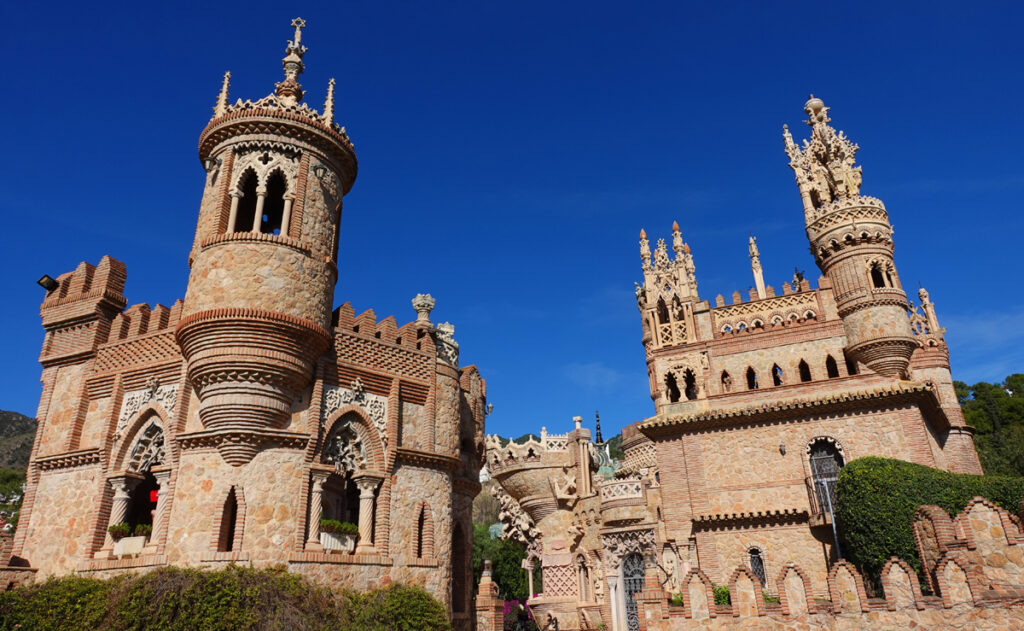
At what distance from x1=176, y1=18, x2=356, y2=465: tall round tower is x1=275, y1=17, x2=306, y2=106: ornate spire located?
0.09 ft

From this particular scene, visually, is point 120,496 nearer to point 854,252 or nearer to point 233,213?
point 233,213

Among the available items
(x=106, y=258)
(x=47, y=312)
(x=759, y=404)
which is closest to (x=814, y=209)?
(x=759, y=404)

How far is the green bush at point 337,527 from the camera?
556 inches

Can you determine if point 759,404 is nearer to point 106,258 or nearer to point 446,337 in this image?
point 446,337

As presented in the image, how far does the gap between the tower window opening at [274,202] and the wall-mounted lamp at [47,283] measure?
5.58m

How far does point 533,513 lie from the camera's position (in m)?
27.0

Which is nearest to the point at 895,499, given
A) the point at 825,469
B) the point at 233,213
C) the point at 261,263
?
the point at 825,469

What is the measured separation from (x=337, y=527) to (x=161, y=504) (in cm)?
359

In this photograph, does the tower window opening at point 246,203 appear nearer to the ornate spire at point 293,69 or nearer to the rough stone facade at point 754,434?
the ornate spire at point 293,69

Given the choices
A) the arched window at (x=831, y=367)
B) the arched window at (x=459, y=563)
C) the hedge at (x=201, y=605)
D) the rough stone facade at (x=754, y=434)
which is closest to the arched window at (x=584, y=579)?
the rough stone facade at (x=754, y=434)

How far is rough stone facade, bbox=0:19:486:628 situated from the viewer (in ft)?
44.7

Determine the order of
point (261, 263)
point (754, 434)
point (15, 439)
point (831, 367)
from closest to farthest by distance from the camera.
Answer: point (261, 263) < point (754, 434) < point (831, 367) < point (15, 439)

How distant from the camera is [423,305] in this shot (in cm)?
1861

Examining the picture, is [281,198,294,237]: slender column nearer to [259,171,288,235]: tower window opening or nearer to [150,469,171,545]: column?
[259,171,288,235]: tower window opening
